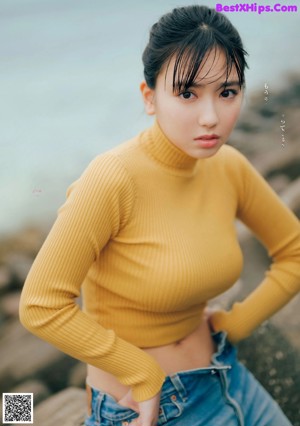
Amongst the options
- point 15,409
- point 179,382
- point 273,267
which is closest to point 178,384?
point 179,382

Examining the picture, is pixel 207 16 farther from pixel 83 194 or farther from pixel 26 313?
pixel 26 313

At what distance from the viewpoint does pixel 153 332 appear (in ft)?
3.93

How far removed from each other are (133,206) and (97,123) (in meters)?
0.97

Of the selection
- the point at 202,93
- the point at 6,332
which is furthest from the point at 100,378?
the point at 6,332

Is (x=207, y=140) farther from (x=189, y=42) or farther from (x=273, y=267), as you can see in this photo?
(x=273, y=267)

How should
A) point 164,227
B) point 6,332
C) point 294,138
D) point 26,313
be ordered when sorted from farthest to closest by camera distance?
1. point 294,138
2. point 6,332
3. point 164,227
4. point 26,313

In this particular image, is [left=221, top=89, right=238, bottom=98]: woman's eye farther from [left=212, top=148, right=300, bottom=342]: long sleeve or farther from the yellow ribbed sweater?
[left=212, top=148, right=300, bottom=342]: long sleeve

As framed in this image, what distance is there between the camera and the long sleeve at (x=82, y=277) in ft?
3.34

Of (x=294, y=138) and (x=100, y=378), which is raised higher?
(x=294, y=138)

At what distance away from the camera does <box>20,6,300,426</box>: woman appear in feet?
3.42

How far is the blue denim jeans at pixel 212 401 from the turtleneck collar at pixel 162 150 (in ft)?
1.34

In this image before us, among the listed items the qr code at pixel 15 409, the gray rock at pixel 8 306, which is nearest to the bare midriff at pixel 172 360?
the qr code at pixel 15 409

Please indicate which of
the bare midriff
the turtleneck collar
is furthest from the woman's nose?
the bare midriff

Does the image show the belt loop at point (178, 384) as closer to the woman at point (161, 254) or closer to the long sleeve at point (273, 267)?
the woman at point (161, 254)
